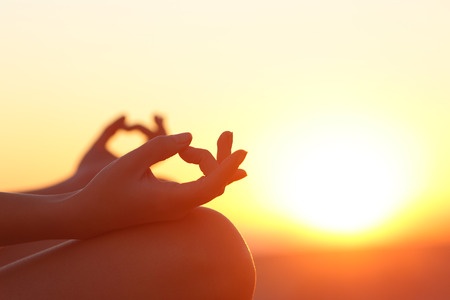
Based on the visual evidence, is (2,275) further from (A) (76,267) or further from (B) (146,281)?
(B) (146,281)

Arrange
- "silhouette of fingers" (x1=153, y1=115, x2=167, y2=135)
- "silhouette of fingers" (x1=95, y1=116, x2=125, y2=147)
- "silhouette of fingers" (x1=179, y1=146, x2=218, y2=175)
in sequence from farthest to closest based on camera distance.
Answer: "silhouette of fingers" (x1=95, y1=116, x2=125, y2=147)
"silhouette of fingers" (x1=153, y1=115, x2=167, y2=135)
"silhouette of fingers" (x1=179, y1=146, x2=218, y2=175)

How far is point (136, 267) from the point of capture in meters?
2.47

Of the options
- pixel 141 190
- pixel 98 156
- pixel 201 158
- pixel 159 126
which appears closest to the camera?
pixel 141 190

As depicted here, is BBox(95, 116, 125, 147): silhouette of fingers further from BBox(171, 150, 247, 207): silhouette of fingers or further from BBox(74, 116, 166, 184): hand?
BBox(171, 150, 247, 207): silhouette of fingers

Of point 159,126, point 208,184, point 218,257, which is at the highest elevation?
point 159,126

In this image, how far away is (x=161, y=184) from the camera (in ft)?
7.98

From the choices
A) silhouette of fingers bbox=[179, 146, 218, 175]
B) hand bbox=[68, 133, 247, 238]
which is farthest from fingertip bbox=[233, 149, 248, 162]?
silhouette of fingers bbox=[179, 146, 218, 175]

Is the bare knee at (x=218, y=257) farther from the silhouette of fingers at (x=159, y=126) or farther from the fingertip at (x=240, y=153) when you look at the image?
the silhouette of fingers at (x=159, y=126)

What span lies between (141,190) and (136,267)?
0.23m

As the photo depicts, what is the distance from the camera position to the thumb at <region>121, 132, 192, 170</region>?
95.6 inches

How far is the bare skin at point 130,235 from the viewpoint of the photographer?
2.43 meters

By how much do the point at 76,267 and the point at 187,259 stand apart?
319mm

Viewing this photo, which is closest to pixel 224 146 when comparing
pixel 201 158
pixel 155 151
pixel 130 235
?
pixel 201 158

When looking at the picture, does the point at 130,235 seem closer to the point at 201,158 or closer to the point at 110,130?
the point at 201,158
